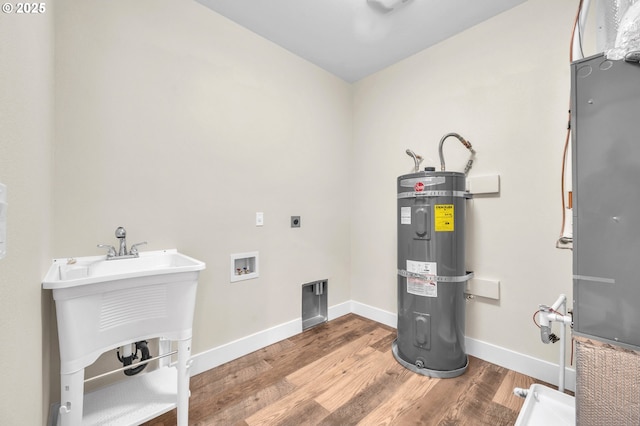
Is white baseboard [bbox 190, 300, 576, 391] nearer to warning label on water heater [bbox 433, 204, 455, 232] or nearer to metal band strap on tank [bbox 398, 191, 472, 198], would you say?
warning label on water heater [bbox 433, 204, 455, 232]

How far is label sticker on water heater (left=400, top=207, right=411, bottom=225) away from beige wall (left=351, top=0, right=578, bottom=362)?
55 cm

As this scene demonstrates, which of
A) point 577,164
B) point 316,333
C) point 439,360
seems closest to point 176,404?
point 316,333

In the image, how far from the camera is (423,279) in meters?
1.81

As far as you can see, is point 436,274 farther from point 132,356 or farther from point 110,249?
point 110,249

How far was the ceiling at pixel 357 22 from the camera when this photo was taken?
71.0 inches

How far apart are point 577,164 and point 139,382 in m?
2.22

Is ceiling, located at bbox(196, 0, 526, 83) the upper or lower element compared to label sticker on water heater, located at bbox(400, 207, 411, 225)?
upper

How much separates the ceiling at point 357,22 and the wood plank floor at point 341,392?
2.51 metres

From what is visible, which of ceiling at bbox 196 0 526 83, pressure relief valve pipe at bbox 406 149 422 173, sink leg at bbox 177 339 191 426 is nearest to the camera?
sink leg at bbox 177 339 191 426

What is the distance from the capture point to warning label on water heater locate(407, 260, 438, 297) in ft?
5.84

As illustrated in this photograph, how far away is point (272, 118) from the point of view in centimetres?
222

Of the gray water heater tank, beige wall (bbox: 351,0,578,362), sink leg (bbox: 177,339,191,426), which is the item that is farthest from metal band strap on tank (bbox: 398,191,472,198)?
sink leg (bbox: 177,339,191,426)

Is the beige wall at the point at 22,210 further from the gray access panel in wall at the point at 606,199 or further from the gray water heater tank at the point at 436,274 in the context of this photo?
the gray water heater tank at the point at 436,274

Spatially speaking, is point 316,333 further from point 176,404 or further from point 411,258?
point 176,404
